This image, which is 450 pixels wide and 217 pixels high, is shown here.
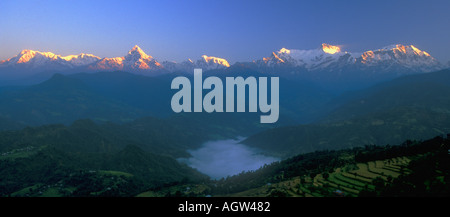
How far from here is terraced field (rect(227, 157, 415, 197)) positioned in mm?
74812

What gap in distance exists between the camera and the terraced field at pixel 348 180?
245 feet

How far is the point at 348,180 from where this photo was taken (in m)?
82.8

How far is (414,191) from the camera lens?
211ft
